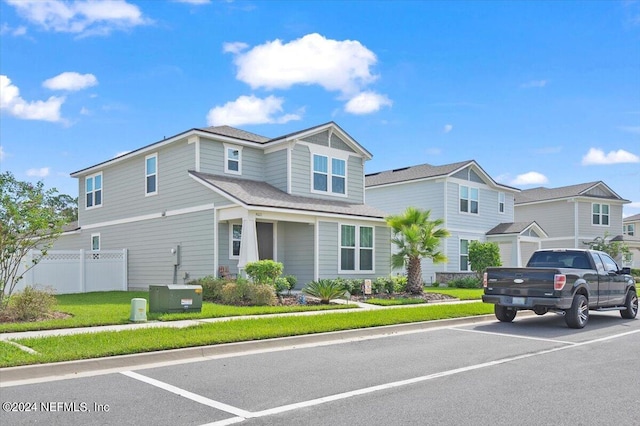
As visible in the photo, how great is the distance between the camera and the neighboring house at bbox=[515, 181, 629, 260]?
132ft

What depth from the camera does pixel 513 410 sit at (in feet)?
20.5

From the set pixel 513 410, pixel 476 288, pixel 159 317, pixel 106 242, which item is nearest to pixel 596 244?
pixel 476 288

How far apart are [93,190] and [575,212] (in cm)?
3119

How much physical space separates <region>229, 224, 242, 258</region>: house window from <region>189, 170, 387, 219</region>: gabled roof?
1375 mm

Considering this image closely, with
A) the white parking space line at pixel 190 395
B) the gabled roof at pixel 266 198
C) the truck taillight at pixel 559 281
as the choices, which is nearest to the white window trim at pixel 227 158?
the gabled roof at pixel 266 198

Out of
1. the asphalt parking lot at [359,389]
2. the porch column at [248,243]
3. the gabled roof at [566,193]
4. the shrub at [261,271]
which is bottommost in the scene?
the asphalt parking lot at [359,389]

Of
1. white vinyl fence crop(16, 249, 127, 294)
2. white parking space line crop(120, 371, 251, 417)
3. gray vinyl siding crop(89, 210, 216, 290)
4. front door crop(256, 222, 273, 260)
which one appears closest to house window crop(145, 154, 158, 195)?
gray vinyl siding crop(89, 210, 216, 290)

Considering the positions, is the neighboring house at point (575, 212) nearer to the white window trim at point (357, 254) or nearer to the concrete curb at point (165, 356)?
the white window trim at point (357, 254)

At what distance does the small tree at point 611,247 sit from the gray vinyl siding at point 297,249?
78.1 feet

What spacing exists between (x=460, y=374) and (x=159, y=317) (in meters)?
7.66

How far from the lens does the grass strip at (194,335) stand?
28.6 ft

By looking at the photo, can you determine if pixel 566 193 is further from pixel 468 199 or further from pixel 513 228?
pixel 468 199

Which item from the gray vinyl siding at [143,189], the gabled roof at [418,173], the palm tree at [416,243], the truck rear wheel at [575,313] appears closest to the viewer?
the truck rear wheel at [575,313]

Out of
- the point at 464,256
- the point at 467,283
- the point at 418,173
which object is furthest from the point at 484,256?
the point at 418,173
